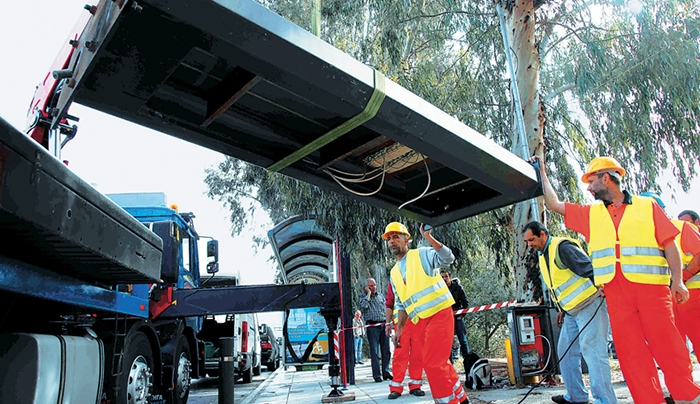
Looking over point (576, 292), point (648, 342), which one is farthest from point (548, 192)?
point (576, 292)

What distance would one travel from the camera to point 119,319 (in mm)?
4988

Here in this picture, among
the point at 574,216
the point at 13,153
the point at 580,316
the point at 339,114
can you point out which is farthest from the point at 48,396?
the point at 580,316

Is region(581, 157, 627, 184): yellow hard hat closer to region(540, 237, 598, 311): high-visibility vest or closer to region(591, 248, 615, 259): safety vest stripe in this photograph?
region(591, 248, 615, 259): safety vest stripe

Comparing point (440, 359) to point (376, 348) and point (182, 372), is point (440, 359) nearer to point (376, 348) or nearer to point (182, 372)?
point (182, 372)

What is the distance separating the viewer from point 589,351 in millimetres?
4688

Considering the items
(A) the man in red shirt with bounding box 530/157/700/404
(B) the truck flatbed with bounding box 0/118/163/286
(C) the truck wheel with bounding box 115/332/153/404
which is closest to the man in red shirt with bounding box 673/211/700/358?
(A) the man in red shirt with bounding box 530/157/700/404

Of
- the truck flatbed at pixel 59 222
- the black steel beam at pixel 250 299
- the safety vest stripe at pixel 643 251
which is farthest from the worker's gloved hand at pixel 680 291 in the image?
the black steel beam at pixel 250 299

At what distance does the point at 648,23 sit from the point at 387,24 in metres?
5.18

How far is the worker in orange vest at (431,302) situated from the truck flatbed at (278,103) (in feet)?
2.66

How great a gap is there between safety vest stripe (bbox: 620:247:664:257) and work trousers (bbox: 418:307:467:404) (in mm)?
1581

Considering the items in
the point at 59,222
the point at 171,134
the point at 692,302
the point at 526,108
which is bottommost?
the point at 692,302

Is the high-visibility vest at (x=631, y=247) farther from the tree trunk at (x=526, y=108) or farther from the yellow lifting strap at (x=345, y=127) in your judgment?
the tree trunk at (x=526, y=108)

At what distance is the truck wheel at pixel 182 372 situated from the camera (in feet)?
22.0

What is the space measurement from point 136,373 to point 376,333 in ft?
17.2
